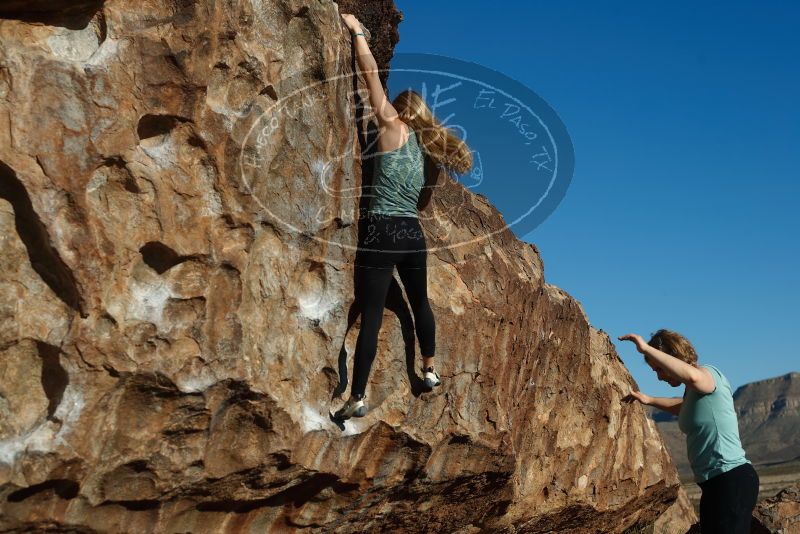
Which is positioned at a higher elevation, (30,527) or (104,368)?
(104,368)

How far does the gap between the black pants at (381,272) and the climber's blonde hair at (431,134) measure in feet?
1.84

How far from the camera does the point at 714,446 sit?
626 centimetres

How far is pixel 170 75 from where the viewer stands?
5.62 meters

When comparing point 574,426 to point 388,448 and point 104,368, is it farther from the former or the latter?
point 104,368

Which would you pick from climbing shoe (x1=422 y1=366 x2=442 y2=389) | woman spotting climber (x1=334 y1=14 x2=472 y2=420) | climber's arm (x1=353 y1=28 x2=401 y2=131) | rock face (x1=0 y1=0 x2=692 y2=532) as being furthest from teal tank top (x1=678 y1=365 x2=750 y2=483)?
climber's arm (x1=353 y1=28 x2=401 y2=131)

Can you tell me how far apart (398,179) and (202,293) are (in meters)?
1.82

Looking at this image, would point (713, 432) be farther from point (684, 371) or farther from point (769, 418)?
point (769, 418)

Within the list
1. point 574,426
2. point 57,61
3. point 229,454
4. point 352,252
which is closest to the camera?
point 57,61

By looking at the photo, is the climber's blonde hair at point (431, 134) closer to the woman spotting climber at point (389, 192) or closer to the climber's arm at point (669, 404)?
the woman spotting climber at point (389, 192)

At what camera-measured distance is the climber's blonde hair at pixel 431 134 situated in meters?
6.73

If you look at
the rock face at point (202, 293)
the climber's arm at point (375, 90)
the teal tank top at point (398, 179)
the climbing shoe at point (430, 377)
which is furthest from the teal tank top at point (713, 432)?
the climber's arm at point (375, 90)

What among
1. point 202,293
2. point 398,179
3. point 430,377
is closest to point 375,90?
point 398,179

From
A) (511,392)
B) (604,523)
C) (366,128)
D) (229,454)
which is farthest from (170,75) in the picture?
(604,523)

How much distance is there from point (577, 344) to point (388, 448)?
4.08m
